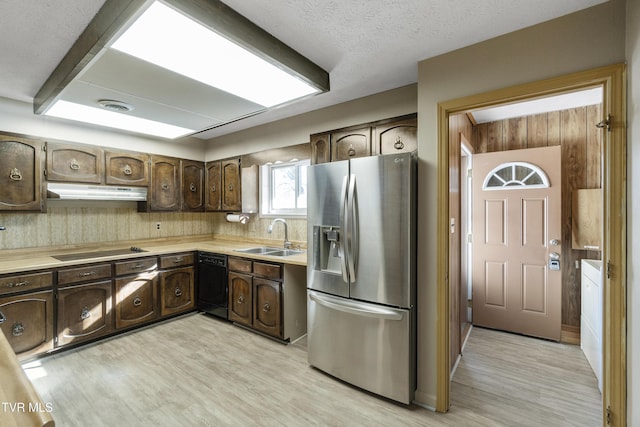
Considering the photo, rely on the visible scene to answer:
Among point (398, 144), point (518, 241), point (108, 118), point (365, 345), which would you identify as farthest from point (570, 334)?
point (108, 118)

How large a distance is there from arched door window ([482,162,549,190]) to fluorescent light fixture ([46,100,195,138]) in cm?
348

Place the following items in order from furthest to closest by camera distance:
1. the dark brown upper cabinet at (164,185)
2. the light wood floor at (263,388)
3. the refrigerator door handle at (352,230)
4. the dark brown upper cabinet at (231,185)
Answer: the dark brown upper cabinet at (231,185) → the dark brown upper cabinet at (164,185) → the refrigerator door handle at (352,230) → the light wood floor at (263,388)

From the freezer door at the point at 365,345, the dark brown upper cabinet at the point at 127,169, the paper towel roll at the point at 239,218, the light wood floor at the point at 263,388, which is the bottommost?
the light wood floor at the point at 263,388

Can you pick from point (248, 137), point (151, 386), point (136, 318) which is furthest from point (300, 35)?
point (136, 318)

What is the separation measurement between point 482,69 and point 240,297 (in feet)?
9.96

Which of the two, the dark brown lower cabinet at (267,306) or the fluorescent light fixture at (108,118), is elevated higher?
the fluorescent light fixture at (108,118)

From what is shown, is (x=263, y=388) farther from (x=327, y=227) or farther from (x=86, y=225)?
(x=86, y=225)

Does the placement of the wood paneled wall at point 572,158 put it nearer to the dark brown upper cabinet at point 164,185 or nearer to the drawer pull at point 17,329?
the dark brown upper cabinet at point 164,185

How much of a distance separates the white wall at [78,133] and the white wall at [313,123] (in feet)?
1.65

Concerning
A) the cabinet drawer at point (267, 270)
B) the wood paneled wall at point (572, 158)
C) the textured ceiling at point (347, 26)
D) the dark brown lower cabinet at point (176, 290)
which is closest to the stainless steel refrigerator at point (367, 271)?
the cabinet drawer at point (267, 270)

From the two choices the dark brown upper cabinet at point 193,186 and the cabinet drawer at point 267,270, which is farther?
the dark brown upper cabinet at point 193,186

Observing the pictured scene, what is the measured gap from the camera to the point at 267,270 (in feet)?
10.0

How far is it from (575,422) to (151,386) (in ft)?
9.73

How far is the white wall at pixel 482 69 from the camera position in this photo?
1.58 meters
